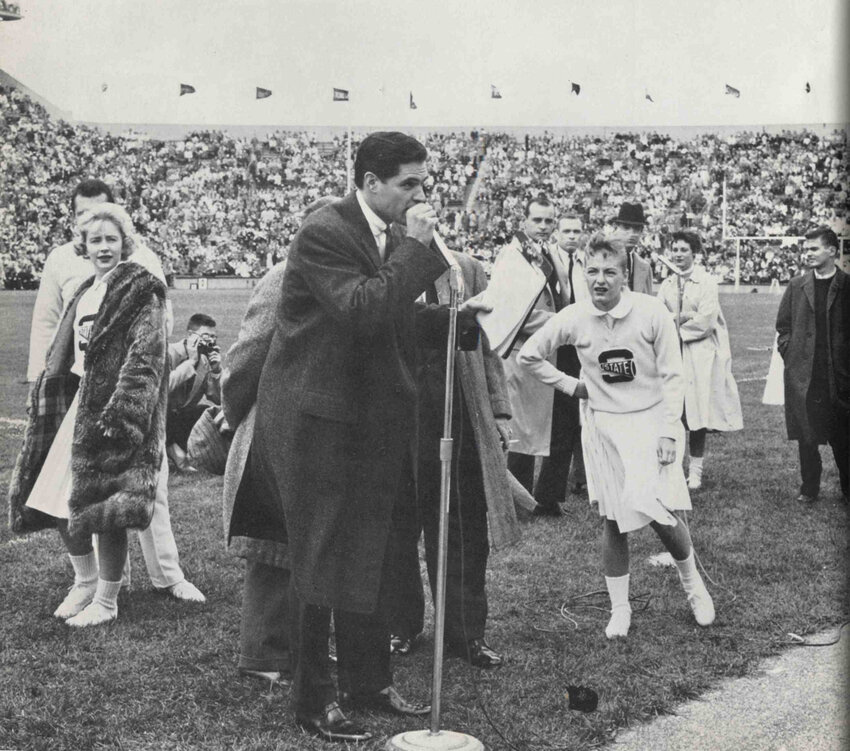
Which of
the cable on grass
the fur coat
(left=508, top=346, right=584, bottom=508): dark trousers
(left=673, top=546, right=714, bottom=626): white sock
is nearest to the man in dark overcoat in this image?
(left=508, top=346, right=584, bottom=508): dark trousers

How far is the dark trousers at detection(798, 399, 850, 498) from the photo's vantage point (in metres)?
8.26

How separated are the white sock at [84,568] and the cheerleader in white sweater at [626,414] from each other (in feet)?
7.69

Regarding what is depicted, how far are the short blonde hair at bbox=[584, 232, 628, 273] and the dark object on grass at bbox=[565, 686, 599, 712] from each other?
2052 mm

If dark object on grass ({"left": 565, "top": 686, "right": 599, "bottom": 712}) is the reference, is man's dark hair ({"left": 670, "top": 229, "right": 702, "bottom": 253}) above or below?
above

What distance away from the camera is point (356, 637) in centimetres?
411

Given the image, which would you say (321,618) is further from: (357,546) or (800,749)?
(800,749)

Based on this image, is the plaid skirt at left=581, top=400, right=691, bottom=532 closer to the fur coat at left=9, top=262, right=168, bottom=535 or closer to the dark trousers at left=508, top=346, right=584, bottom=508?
the fur coat at left=9, top=262, right=168, bottom=535

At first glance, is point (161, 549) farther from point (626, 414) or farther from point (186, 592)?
point (626, 414)

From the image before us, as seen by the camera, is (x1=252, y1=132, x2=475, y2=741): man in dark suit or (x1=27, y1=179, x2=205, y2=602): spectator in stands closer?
(x1=252, y1=132, x2=475, y2=741): man in dark suit

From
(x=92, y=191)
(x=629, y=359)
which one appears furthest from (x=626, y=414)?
(x=92, y=191)

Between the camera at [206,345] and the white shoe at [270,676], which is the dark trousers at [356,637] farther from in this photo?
the camera at [206,345]

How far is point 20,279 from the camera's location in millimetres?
28000

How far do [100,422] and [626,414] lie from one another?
95.0 inches

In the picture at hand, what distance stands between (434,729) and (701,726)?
3.40 feet
